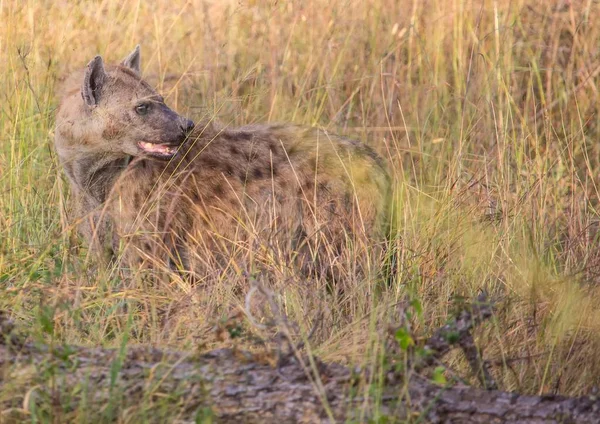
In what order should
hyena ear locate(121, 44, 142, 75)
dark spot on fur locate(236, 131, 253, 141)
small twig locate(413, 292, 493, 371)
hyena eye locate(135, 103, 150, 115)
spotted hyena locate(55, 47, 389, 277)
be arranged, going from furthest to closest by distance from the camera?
hyena ear locate(121, 44, 142, 75)
dark spot on fur locate(236, 131, 253, 141)
hyena eye locate(135, 103, 150, 115)
spotted hyena locate(55, 47, 389, 277)
small twig locate(413, 292, 493, 371)

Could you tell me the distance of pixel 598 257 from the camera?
388 cm

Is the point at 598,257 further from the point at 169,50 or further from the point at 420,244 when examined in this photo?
the point at 169,50

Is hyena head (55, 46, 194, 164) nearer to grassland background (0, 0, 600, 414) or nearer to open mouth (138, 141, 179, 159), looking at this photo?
open mouth (138, 141, 179, 159)

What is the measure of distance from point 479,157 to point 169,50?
2128 mm

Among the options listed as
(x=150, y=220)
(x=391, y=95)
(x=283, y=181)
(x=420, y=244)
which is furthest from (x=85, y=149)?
(x=391, y=95)

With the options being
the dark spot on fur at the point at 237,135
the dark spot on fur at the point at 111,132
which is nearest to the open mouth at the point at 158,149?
the dark spot on fur at the point at 111,132

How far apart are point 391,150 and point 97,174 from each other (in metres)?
1.79

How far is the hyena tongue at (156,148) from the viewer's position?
439 centimetres

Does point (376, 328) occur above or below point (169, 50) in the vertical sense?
below

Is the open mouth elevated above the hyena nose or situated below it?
below

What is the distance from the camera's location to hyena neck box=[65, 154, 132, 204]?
4453mm

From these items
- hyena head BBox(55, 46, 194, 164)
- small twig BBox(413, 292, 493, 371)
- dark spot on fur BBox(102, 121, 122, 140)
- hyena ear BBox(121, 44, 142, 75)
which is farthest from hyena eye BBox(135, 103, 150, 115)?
small twig BBox(413, 292, 493, 371)

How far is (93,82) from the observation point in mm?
4418

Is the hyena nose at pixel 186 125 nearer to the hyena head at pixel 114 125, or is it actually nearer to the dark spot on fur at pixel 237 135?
the hyena head at pixel 114 125
